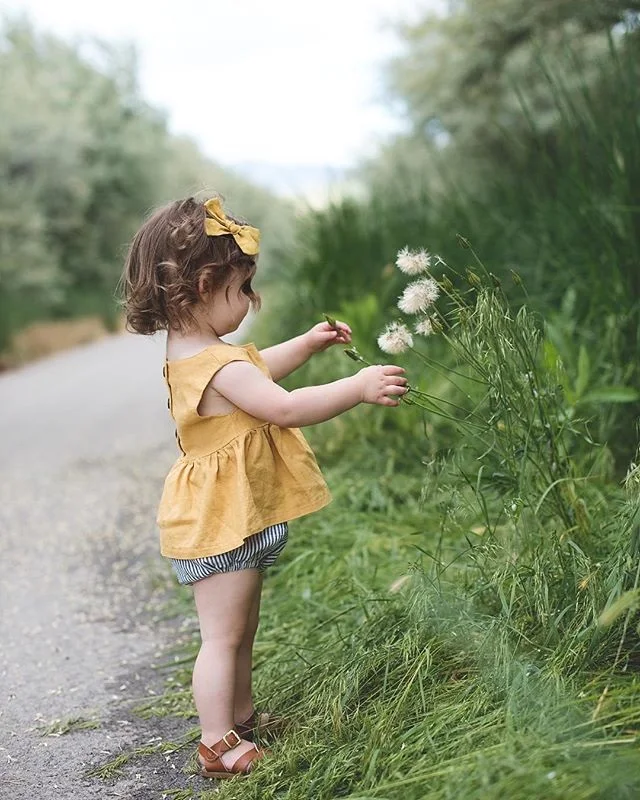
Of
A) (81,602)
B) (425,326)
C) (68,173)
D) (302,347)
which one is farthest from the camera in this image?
(68,173)

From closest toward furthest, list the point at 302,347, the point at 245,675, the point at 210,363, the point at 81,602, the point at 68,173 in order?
1. the point at 210,363
2. the point at 245,675
3. the point at 302,347
4. the point at 81,602
5. the point at 68,173

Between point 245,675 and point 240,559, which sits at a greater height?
point 240,559

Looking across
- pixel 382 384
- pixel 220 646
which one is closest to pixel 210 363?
pixel 382 384

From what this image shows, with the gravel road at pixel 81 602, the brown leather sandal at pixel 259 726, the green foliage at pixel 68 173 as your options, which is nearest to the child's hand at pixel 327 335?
the gravel road at pixel 81 602

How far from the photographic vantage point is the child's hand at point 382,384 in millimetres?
1880

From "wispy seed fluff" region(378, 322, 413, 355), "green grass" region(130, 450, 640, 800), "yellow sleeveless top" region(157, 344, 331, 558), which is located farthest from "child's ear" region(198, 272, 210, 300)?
"green grass" region(130, 450, 640, 800)

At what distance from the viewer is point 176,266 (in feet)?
6.78

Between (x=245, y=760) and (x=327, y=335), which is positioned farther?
(x=327, y=335)

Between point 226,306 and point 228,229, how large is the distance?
0.16 meters

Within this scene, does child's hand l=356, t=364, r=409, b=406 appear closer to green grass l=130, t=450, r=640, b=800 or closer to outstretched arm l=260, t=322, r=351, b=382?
outstretched arm l=260, t=322, r=351, b=382

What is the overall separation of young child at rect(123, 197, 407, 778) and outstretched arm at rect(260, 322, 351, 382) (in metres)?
0.01

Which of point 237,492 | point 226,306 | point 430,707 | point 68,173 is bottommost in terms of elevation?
point 430,707

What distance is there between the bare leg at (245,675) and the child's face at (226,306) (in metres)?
0.56

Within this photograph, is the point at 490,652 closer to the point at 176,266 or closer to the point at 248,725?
the point at 248,725
